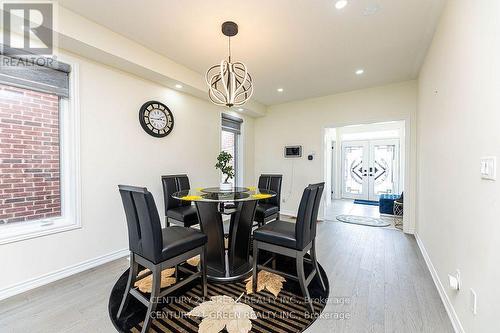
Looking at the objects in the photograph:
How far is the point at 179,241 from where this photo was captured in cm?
172

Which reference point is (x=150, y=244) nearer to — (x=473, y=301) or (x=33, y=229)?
(x=33, y=229)

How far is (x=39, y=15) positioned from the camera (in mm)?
1952

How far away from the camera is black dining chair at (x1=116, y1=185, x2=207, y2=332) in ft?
4.97

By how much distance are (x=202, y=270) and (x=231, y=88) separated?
1.85 m

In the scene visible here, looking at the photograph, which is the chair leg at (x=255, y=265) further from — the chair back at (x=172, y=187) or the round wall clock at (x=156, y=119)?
the round wall clock at (x=156, y=119)

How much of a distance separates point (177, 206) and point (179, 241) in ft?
4.81

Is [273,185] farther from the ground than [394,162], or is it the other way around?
[394,162]

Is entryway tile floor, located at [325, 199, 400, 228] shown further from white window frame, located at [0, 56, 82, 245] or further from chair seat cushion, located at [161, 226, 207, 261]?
white window frame, located at [0, 56, 82, 245]

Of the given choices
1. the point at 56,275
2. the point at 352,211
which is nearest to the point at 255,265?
the point at 56,275

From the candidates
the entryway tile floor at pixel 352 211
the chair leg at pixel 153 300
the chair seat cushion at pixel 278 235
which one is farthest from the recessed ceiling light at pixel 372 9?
the entryway tile floor at pixel 352 211

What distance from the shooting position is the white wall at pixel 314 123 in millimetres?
3793

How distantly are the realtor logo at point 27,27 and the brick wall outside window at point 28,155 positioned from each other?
0.41 m

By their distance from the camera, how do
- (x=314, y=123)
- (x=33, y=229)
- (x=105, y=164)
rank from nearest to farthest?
(x=33, y=229)
(x=105, y=164)
(x=314, y=123)

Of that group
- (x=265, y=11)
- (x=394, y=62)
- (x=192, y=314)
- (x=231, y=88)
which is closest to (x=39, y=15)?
(x=231, y=88)
